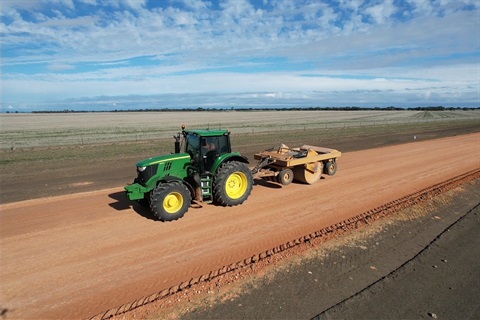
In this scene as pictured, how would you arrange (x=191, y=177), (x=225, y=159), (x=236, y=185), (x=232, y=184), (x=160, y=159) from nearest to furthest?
(x=160, y=159) < (x=191, y=177) < (x=225, y=159) < (x=232, y=184) < (x=236, y=185)

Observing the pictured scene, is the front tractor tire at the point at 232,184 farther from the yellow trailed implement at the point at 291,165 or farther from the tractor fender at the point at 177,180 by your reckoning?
the yellow trailed implement at the point at 291,165

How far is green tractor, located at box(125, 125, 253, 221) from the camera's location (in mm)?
8180

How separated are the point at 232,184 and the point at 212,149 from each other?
1.16 m

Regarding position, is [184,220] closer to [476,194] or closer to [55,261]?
[55,261]

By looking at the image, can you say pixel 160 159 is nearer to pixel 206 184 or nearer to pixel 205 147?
pixel 205 147

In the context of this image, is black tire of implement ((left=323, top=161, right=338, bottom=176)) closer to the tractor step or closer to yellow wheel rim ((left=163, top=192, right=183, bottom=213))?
the tractor step

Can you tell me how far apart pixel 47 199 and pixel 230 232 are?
6.34 m

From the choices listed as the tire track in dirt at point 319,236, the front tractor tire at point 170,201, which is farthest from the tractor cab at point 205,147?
the tire track in dirt at point 319,236

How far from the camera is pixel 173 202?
830 cm

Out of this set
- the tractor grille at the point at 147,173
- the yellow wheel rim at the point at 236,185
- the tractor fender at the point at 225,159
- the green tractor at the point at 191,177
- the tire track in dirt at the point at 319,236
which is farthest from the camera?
the yellow wheel rim at the point at 236,185

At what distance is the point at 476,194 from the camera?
35.7 feet

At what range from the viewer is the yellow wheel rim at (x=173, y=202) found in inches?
322

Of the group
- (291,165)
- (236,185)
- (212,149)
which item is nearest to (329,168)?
(291,165)

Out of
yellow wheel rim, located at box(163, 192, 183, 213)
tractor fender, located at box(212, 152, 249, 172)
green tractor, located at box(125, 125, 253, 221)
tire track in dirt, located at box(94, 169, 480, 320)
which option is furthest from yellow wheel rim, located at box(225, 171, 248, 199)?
tire track in dirt, located at box(94, 169, 480, 320)
